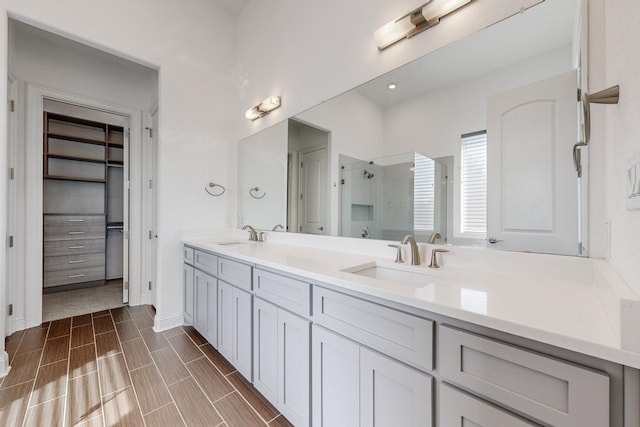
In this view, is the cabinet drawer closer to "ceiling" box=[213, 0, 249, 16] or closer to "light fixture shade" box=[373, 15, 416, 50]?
"light fixture shade" box=[373, 15, 416, 50]

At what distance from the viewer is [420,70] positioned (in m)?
1.41

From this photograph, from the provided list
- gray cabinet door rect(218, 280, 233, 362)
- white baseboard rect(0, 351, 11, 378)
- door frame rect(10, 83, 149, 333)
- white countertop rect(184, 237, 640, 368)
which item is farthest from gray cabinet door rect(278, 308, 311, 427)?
door frame rect(10, 83, 149, 333)

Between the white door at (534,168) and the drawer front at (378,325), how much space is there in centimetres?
61

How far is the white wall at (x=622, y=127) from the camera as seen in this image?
1.98 ft

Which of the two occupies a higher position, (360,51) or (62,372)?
(360,51)

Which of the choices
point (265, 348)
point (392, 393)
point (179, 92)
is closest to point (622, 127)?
point (392, 393)

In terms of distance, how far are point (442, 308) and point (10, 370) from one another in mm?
2853

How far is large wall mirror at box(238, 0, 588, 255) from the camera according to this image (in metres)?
1.01

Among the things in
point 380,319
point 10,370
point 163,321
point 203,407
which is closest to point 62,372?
point 10,370

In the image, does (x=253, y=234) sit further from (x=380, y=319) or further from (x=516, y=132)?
(x=516, y=132)

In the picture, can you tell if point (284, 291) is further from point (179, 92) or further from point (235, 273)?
point (179, 92)

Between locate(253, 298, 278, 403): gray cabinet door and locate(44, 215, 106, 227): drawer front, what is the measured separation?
3710 millimetres

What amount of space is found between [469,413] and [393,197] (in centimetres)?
105

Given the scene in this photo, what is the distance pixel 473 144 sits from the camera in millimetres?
1203
